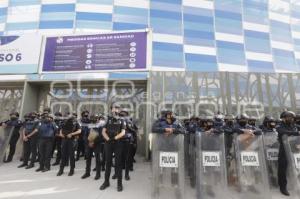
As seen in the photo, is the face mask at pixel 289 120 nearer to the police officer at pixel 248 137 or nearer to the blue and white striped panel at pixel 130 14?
the police officer at pixel 248 137

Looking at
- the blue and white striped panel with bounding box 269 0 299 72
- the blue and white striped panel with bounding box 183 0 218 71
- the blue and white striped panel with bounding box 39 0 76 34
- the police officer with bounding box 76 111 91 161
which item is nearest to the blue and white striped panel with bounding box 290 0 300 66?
the blue and white striped panel with bounding box 269 0 299 72

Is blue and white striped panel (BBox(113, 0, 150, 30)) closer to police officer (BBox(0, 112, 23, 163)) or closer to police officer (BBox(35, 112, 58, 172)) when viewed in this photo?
police officer (BBox(0, 112, 23, 163))

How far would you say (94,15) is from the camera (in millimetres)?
18406

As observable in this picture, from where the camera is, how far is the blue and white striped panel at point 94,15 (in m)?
18.0

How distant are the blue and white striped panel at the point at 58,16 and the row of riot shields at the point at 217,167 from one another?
54.9 ft

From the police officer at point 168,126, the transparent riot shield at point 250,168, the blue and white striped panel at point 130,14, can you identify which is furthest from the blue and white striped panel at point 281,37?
the police officer at point 168,126

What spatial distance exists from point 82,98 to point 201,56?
12.5 m

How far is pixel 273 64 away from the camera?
67.1 feet

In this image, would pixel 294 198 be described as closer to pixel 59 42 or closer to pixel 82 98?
pixel 82 98

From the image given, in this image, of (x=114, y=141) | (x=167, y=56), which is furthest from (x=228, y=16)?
(x=114, y=141)

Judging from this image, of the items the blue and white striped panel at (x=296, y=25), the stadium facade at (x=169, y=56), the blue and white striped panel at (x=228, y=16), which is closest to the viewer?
the stadium facade at (x=169, y=56)

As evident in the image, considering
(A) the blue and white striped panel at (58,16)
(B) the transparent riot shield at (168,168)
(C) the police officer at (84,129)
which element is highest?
(A) the blue and white striped panel at (58,16)

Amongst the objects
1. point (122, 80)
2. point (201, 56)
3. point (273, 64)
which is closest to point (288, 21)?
point (273, 64)

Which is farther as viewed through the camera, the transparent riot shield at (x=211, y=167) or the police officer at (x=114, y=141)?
the police officer at (x=114, y=141)
